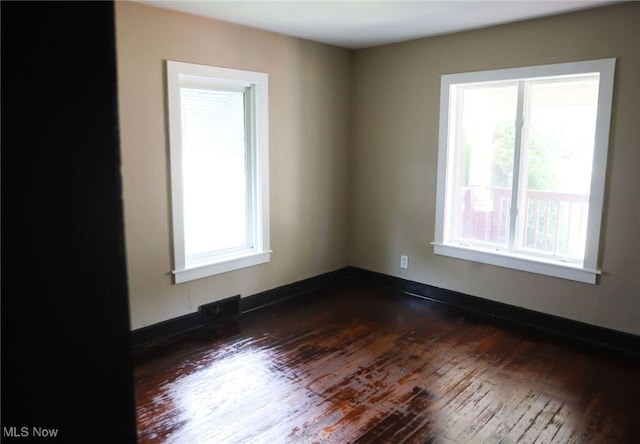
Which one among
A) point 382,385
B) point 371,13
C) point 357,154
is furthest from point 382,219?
point 382,385

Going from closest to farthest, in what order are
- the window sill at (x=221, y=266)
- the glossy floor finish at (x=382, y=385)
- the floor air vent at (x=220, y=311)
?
1. the glossy floor finish at (x=382, y=385)
2. the window sill at (x=221, y=266)
3. the floor air vent at (x=220, y=311)

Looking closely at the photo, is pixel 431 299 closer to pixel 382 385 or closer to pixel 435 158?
pixel 435 158

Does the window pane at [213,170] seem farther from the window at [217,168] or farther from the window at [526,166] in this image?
the window at [526,166]

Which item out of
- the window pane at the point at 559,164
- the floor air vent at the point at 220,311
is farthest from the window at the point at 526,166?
the floor air vent at the point at 220,311

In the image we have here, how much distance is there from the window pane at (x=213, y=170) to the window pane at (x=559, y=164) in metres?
2.41

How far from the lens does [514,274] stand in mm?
3828

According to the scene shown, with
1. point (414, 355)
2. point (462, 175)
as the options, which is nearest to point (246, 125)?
point (462, 175)

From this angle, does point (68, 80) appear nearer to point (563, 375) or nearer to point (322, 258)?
point (563, 375)

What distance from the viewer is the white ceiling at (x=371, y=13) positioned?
308 centimetres

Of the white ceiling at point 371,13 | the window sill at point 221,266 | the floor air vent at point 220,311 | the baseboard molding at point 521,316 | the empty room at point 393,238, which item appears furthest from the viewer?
the floor air vent at point 220,311

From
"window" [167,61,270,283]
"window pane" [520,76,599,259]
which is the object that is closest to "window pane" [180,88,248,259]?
"window" [167,61,270,283]

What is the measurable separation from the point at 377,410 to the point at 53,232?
237 cm

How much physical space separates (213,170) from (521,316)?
2.82 m

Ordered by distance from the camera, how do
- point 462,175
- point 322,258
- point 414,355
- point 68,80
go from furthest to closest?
point 322,258 < point 462,175 < point 414,355 < point 68,80
